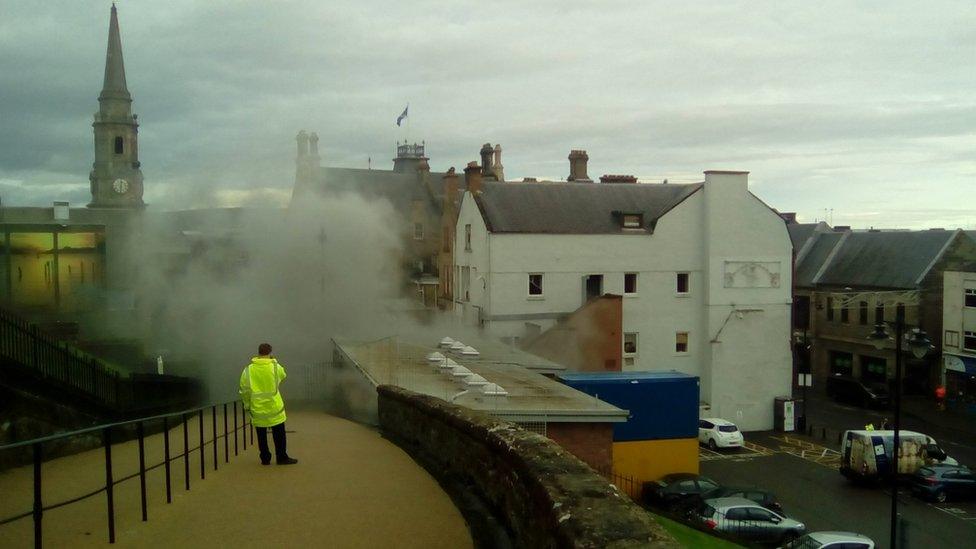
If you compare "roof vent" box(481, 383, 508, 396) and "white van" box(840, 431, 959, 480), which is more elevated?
"roof vent" box(481, 383, 508, 396)

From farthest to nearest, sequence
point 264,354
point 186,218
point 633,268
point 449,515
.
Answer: point 633,268 → point 186,218 → point 264,354 → point 449,515

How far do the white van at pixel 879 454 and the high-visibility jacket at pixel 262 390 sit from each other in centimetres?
1978

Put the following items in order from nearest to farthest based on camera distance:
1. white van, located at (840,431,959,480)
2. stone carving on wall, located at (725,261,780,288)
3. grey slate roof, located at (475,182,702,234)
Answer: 1. white van, located at (840,431,959,480)
2. grey slate roof, located at (475,182,702,234)
3. stone carving on wall, located at (725,261,780,288)

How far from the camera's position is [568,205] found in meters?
33.4

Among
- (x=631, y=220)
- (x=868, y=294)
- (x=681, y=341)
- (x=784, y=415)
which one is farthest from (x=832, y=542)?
(x=868, y=294)

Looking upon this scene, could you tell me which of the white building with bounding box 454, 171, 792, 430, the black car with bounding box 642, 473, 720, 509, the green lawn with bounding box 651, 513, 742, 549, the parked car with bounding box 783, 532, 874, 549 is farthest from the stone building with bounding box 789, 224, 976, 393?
the green lawn with bounding box 651, 513, 742, 549

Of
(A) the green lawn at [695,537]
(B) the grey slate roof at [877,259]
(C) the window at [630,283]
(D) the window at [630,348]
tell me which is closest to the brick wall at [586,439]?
(A) the green lawn at [695,537]

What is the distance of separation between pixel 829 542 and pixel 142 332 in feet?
59.4

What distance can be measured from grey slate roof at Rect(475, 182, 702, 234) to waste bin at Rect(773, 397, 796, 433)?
903 cm

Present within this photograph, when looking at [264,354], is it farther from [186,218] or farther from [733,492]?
[186,218]

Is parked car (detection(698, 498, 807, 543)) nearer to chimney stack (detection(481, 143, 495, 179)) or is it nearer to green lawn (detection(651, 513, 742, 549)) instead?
green lawn (detection(651, 513, 742, 549))

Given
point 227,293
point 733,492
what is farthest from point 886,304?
point 227,293

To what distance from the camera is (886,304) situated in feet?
128

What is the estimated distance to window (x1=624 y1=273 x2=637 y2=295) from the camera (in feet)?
107
